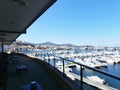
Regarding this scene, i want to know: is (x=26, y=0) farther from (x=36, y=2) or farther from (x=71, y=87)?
(x=71, y=87)

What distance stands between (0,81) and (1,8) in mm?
2073

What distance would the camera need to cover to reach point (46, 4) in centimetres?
397

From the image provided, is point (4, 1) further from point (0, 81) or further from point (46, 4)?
point (0, 81)

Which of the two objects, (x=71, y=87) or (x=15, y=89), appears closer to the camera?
(x=71, y=87)

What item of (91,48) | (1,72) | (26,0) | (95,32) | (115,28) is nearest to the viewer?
(26,0)


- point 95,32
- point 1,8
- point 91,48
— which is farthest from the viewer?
point 91,48

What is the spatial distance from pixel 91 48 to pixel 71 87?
8939 centimetres

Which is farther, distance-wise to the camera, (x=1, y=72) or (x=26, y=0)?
(x=1, y=72)

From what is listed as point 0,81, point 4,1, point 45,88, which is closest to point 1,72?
point 0,81

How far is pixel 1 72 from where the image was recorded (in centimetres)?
504

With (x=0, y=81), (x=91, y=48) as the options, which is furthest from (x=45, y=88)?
(x=91, y=48)

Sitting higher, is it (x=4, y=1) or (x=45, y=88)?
(x=4, y=1)

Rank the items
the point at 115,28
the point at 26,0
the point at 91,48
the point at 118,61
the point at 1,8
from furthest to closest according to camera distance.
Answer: the point at 91,48 → the point at 118,61 → the point at 115,28 → the point at 1,8 → the point at 26,0

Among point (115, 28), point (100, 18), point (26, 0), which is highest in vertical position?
point (100, 18)
